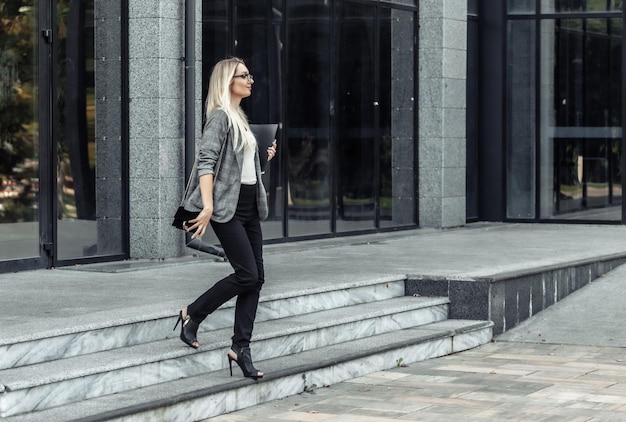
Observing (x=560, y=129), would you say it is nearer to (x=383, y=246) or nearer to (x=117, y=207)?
(x=383, y=246)

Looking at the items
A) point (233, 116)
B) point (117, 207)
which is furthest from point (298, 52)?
point (233, 116)

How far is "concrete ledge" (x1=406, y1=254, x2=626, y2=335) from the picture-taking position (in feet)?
37.4

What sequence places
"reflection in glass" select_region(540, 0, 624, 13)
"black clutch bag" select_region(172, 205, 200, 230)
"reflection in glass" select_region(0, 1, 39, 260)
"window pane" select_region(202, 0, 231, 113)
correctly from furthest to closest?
"reflection in glass" select_region(540, 0, 624, 13) < "window pane" select_region(202, 0, 231, 113) < "reflection in glass" select_region(0, 1, 39, 260) < "black clutch bag" select_region(172, 205, 200, 230)

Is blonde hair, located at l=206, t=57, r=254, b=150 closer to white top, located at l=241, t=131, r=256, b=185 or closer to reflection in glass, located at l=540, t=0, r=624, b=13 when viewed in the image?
white top, located at l=241, t=131, r=256, b=185

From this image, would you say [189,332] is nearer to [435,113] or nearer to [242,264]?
[242,264]

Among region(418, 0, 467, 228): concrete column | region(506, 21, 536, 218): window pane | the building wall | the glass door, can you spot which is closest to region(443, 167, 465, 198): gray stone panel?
region(418, 0, 467, 228): concrete column

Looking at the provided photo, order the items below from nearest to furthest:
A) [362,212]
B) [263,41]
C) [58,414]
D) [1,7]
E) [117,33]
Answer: [58,414], [1,7], [117,33], [263,41], [362,212]

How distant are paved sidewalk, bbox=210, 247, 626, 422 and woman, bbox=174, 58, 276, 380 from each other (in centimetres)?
68

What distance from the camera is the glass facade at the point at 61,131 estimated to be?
12398mm

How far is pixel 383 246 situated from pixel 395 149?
2.90m

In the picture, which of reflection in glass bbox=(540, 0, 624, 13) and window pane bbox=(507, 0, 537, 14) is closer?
reflection in glass bbox=(540, 0, 624, 13)

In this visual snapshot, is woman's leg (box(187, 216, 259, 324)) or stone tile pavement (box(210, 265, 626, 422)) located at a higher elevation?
woman's leg (box(187, 216, 259, 324))

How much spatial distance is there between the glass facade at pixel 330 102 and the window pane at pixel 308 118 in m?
0.01

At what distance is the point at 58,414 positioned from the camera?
23.8 feet
